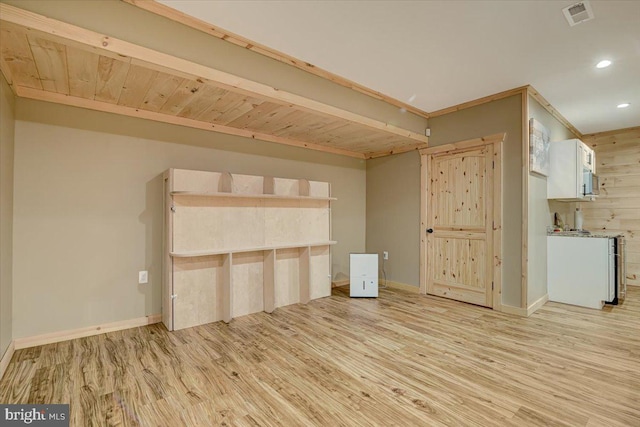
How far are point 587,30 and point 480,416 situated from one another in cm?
291

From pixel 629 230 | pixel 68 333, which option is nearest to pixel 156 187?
pixel 68 333

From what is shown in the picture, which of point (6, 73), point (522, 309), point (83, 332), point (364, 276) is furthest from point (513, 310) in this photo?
point (6, 73)

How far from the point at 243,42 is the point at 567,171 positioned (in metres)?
4.26

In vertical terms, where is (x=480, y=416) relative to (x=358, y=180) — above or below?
below

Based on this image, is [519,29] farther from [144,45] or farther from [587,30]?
[144,45]

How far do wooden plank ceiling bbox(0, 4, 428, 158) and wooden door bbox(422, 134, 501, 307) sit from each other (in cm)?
74

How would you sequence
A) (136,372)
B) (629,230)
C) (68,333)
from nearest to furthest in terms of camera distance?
(136,372)
(68,333)
(629,230)

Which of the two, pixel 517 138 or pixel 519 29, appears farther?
pixel 517 138

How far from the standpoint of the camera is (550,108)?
4.06 meters

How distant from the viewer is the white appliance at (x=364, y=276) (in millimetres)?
4203

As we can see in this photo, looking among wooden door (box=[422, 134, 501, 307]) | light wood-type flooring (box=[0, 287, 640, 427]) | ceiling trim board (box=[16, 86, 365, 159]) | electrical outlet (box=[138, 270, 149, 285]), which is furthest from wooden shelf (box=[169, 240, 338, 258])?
wooden door (box=[422, 134, 501, 307])

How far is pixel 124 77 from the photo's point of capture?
2.33 m

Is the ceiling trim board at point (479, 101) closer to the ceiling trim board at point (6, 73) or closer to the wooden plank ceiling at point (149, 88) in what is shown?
the wooden plank ceiling at point (149, 88)

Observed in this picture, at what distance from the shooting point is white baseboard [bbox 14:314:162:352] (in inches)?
100
